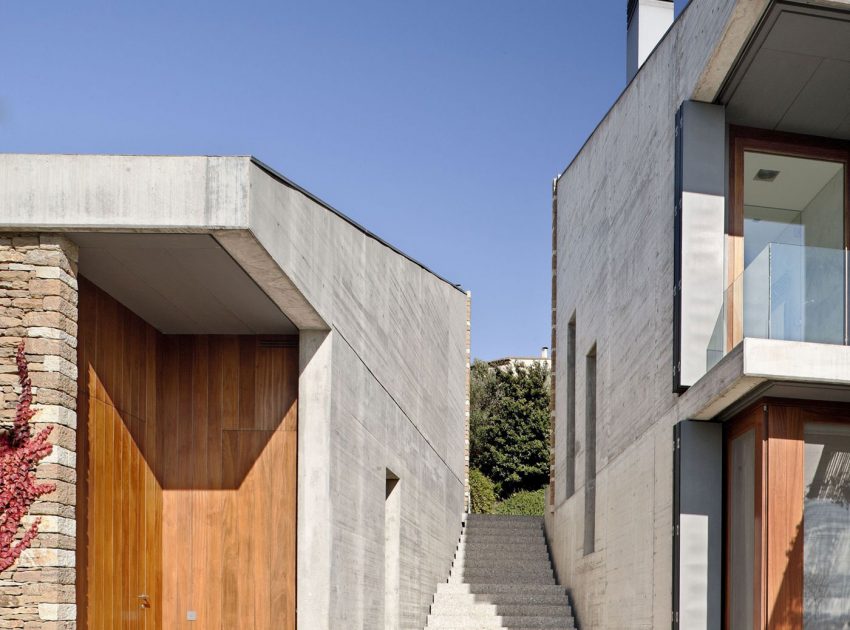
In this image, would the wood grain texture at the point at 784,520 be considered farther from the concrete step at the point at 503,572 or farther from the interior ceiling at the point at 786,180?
the concrete step at the point at 503,572

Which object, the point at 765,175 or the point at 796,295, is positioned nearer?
the point at 796,295

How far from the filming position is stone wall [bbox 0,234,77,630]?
6039 mm

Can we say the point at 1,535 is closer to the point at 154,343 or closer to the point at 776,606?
the point at 154,343

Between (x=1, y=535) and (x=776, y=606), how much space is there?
5.26 metres

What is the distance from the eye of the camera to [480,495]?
25.6m

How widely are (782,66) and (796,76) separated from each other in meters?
0.19

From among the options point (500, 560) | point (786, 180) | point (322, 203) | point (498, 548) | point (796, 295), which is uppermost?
point (786, 180)

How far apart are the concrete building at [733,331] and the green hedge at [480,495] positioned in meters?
14.0

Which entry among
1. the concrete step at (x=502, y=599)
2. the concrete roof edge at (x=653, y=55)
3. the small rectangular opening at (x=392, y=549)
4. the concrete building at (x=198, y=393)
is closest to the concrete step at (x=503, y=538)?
the concrete step at (x=502, y=599)

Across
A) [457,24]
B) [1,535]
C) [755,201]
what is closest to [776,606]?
[755,201]

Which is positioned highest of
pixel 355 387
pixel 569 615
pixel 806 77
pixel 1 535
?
pixel 806 77

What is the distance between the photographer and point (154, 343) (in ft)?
29.0

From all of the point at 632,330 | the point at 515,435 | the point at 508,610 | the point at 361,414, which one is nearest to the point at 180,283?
the point at 361,414

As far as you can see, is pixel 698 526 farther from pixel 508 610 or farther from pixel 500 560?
pixel 500 560
